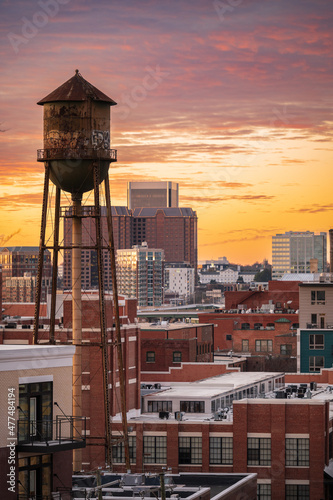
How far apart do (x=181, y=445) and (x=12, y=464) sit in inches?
1247

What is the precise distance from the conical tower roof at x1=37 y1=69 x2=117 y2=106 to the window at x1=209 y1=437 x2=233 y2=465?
A: 1905 cm

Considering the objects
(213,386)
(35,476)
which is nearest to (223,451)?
(213,386)

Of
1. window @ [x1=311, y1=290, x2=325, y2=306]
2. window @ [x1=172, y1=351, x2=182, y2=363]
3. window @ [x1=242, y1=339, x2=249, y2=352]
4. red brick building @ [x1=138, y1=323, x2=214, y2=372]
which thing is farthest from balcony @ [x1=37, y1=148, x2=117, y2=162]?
window @ [x1=242, y1=339, x2=249, y2=352]

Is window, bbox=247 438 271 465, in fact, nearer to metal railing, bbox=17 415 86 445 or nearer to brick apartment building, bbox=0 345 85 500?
brick apartment building, bbox=0 345 85 500

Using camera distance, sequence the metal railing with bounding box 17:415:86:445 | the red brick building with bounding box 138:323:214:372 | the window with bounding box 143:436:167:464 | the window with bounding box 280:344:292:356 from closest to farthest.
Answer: the metal railing with bounding box 17:415:86:445, the window with bounding box 143:436:167:464, the red brick building with bounding box 138:323:214:372, the window with bounding box 280:344:292:356

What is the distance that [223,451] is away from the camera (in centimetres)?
5856

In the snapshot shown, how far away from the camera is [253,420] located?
58.4 metres

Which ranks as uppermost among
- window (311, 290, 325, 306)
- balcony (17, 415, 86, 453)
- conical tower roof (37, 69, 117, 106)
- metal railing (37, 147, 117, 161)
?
conical tower roof (37, 69, 117, 106)

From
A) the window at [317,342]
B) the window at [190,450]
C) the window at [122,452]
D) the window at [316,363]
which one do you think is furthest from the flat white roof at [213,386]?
the window at [317,342]

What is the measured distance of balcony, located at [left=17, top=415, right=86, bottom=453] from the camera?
28641 mm

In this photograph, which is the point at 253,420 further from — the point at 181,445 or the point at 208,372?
the point at 208,372

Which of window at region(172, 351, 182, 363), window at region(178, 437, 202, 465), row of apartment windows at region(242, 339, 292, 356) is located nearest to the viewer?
window at region(178, 437, 202, 465)

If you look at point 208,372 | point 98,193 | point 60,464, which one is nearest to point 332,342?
point 208,372

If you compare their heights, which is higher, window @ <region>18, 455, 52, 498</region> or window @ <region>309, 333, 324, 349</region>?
window @ <region>309, 333, 324, 349</region>
